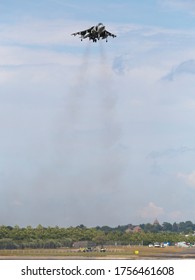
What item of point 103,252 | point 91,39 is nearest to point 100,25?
point 91,39

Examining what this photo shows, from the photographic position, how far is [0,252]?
185625mm
